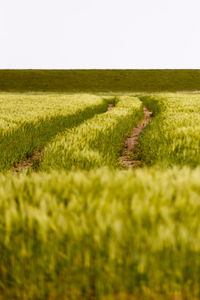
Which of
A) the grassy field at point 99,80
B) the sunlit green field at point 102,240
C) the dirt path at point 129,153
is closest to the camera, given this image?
the sunlit green field at point 102,240

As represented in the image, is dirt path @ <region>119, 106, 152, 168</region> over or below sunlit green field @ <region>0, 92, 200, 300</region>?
below

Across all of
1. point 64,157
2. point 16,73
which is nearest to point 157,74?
point 16,73

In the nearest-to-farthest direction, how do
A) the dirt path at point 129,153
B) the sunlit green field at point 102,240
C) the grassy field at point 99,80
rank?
the sunlit green field at point 102,240 < the dirt path at point 129,153 < the grassy field at point 99,80

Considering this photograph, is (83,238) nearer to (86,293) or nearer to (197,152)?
(86,293)

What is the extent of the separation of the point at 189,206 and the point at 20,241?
0.95 meters

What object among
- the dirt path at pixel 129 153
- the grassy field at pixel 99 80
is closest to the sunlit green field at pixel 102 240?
the dirt path at pixel 129 153

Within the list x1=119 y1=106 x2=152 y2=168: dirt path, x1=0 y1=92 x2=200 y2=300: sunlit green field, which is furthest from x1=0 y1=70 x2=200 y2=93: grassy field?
x1=0 y1=92 x2=200 y2=300: sunlit green field

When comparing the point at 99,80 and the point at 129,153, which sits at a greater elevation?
the point at 99,80

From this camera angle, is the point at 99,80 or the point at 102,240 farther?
the point at 99,80

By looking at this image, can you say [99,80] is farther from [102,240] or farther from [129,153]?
[102,240]

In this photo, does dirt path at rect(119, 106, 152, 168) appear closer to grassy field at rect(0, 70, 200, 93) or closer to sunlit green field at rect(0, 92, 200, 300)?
sunlit green field at rect(0, 92, 200, 300)

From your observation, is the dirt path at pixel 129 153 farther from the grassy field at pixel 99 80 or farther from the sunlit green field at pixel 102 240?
the grassy field at pixel 99 80

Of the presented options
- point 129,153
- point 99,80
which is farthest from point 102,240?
point 99,80

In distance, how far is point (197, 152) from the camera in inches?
150
